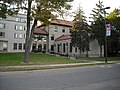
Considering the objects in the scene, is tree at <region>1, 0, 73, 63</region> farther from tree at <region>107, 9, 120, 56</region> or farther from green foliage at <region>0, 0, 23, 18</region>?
tree at <region>107, 9, 120, 56</region>

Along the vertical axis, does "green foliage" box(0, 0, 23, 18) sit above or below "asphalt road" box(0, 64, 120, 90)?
above

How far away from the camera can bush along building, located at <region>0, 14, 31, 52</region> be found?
5650 centimetres

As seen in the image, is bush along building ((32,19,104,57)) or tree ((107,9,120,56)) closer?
tree ((107,9,120,56))

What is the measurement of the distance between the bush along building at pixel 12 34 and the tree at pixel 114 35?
24316 millimetres

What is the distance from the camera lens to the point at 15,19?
193 ft

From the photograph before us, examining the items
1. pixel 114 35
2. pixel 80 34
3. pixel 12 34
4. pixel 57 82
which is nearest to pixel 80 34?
pixel 80 34

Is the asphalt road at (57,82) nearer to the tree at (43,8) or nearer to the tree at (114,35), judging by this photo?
the tree at (43,8)

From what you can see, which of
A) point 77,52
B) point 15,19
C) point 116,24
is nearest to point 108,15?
point 116,24

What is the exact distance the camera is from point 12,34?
5759 centimetres

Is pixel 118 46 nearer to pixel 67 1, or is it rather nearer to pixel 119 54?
pixel 119 54

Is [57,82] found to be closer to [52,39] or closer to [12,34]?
[12,34]

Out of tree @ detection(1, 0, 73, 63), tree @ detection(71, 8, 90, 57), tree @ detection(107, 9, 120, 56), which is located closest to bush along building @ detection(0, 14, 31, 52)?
tree @ detection(71, 8, 90, 57)

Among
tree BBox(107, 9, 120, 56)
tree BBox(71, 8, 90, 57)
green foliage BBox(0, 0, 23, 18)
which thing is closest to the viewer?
green foliage BBox(0, 0, 23, 18)

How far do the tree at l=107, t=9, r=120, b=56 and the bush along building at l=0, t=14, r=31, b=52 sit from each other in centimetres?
2432
